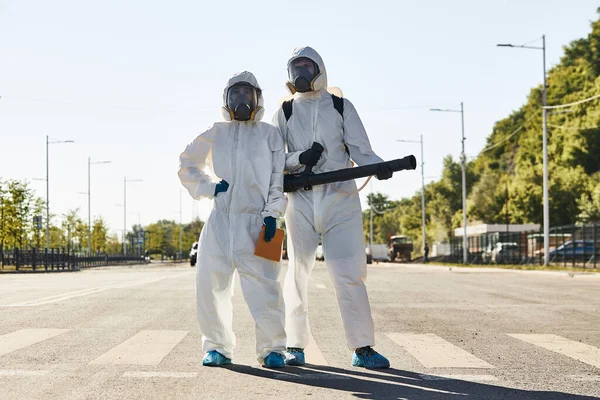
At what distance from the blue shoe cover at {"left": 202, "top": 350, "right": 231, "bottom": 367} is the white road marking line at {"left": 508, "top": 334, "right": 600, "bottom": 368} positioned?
2679mm

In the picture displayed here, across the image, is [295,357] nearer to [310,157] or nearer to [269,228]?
[269,228]

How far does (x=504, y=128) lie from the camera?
372 ft

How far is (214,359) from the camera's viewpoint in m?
6.11

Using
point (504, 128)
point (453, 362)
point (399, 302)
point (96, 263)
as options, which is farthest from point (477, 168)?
point (453, 362)

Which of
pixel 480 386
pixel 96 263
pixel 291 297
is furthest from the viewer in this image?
pixel 96 263

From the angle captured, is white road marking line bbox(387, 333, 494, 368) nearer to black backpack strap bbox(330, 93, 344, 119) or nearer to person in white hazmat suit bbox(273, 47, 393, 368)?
person in white hazmat suit bbox(273, 47, 393, 368)

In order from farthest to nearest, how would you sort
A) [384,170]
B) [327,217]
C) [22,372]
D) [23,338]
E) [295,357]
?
[23,338], [327,217], [295,357], [384,170], [22,372]

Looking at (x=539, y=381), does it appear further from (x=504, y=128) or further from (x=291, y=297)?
(x=504, y=128)

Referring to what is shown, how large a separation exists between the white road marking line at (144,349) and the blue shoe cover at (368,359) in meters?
1.42

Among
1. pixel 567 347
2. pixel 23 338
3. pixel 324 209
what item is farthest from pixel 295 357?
pixel 23 338

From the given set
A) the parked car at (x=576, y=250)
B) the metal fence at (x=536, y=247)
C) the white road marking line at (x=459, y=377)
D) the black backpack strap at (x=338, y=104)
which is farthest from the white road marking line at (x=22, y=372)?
the parked car at (x=576, y=250)

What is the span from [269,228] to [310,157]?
0.62 m

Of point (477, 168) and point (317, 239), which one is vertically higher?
point (477, 168)

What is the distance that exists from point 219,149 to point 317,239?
101cm
